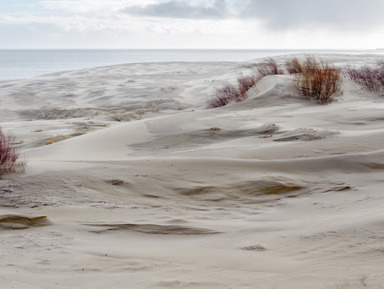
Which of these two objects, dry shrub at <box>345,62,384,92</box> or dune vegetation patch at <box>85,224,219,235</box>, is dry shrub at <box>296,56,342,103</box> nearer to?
dry shrub at <box>345,62,384,92</box>

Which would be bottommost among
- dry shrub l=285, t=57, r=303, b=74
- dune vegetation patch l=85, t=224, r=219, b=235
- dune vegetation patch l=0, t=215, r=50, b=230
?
dune vegetation patch l=85, t=224, r=219, b=235

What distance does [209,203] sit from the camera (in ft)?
12.2

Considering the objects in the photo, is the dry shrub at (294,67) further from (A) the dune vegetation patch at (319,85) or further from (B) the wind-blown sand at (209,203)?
(B) the wind-blown sand at (209,203)

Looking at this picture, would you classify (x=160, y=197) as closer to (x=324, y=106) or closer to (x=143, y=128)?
(x=143, y=128)

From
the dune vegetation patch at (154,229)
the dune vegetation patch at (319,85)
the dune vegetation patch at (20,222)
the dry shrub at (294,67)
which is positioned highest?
the dry shrub at (294,67)

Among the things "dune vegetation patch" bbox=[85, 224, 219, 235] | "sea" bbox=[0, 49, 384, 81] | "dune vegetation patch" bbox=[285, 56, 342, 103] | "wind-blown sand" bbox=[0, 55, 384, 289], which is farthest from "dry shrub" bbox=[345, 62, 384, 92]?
"sea" bbox=[0, 49, 384, 81]

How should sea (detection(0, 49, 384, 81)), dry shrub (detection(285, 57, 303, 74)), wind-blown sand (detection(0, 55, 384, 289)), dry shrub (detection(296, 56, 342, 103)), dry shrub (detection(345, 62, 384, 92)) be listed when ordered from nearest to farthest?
wind-blown sand (detection(0, 55, 384, 289)) < dry shrub (detection(296, 56, 342, 103)) < dry shrub (detection(345, 62, 384, 92)) < dry shrub (detection(285, 57, 303, 74)) < sea (detection(0, 49, 384, 81))

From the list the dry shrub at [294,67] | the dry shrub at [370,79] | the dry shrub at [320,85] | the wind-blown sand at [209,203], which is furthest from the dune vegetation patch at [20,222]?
the dry shrub at [294,67]

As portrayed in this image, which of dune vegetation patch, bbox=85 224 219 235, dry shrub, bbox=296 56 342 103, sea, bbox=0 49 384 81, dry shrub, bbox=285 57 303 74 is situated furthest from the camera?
sea, bbox=0 49 384 81

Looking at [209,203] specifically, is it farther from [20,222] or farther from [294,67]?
[294,67]

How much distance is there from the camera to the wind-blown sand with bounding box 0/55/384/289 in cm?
229

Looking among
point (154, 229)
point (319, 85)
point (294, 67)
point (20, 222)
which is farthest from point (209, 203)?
point (294, 67)

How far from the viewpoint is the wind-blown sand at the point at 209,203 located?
2291 mm

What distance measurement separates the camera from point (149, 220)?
3.26m
